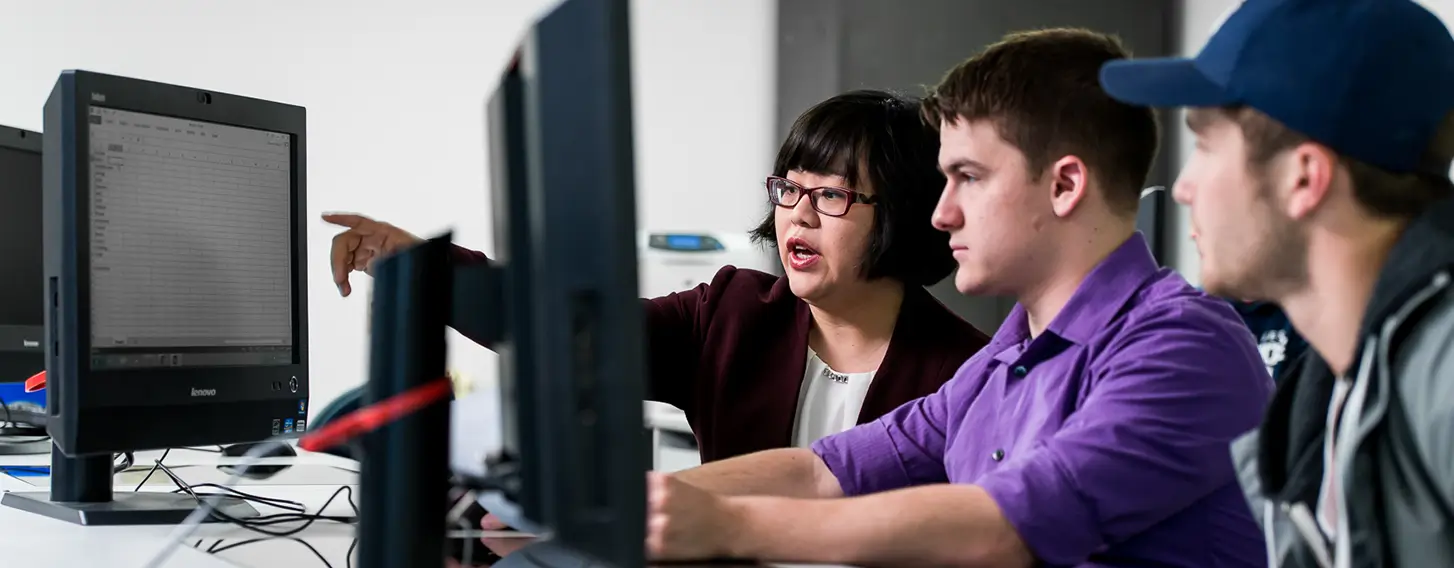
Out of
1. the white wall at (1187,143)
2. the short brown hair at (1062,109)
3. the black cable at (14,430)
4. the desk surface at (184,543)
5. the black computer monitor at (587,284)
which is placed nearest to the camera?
the black computer monitor at (587,284)

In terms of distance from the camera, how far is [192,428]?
1.53 metres

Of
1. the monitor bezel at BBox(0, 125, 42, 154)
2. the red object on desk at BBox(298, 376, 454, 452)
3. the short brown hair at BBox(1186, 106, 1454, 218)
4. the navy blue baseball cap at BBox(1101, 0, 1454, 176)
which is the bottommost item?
the red object on desk at BBox(298, 376, 454, 452)

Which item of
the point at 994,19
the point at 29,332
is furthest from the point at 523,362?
the point at 994,19

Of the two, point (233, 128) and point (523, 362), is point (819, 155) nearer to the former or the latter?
point (233, 128)

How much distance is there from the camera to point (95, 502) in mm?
1525

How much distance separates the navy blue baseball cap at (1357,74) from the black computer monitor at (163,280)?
1.17 metres

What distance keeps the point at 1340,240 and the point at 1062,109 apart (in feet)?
1.39

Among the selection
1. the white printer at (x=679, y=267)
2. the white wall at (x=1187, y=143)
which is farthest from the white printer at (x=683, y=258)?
the white wall at (x=1187, y=143)

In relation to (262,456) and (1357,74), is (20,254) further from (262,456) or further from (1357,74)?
(1357,74)

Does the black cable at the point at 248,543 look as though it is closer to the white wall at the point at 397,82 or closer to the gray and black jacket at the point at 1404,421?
the gray and black jacket at the point at 1404,421

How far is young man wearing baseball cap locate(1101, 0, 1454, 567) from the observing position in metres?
0.84

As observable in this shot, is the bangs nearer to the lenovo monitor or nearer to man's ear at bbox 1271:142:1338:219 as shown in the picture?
man's ear at bbox 1271:142:1338:219

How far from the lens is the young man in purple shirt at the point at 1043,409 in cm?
107

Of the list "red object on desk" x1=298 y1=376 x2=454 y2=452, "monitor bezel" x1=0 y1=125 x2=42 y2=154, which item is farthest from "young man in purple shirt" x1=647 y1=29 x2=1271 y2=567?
"monitor bezel" x1=0 y1=125 x2=42 y2=154
